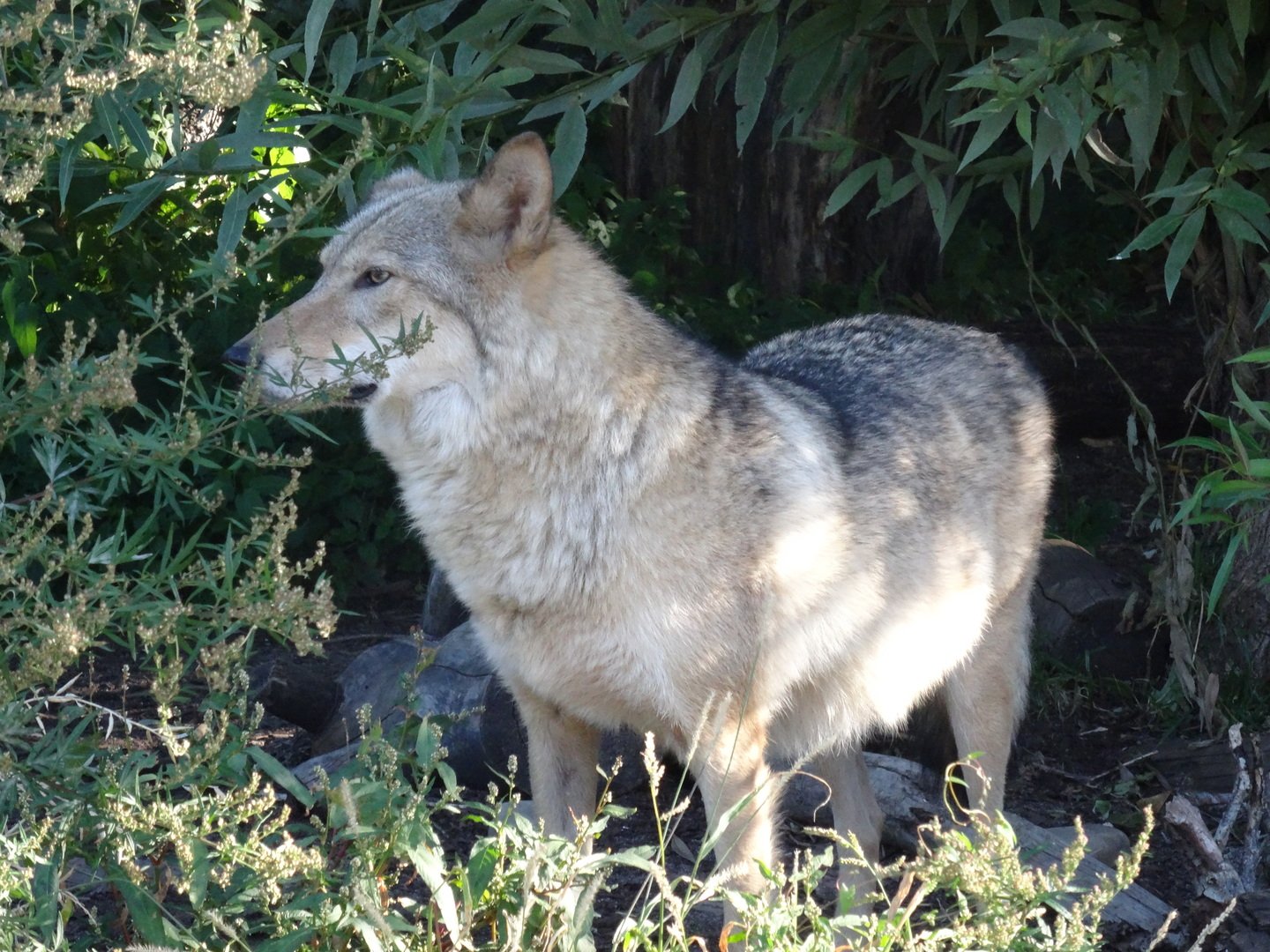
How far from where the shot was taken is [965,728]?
4508 mm

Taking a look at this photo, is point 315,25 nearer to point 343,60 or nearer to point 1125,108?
point 343,60

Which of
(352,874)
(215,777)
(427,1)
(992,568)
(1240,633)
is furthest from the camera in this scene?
(1240,633)

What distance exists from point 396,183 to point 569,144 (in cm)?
68

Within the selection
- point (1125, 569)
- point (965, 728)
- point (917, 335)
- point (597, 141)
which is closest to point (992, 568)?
point (965, 728)

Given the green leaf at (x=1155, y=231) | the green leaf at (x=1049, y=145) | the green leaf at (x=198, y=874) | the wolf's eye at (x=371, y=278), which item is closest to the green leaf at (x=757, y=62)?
the green leaf at (x=1049, y=145)

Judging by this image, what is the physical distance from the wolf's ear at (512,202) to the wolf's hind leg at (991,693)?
2002 mm

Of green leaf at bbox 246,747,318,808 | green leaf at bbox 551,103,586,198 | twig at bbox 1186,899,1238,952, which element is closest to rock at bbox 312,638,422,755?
green leaf at bbox 551,103,586,198

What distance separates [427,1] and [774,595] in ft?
8.50

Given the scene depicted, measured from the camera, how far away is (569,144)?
448 cm

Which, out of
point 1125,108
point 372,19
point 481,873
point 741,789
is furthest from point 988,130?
point 481,873

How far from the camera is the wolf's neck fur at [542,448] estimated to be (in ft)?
11.3

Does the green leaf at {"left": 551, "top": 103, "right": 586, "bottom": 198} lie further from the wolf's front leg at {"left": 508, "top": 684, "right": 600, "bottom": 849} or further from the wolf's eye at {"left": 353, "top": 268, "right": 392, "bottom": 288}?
the wolf's front leg at {"left": 508, "top": 684, "right": 600, "bottom": 849}

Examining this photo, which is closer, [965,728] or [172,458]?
[172,458]

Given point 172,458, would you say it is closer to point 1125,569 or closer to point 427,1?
point 427,1
